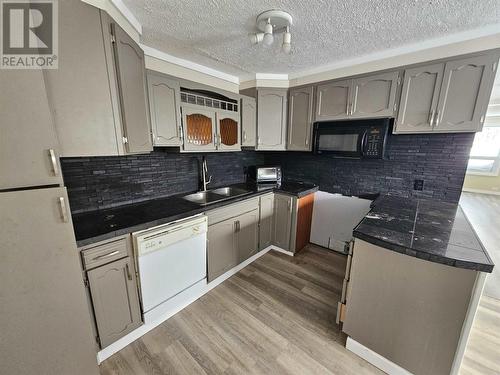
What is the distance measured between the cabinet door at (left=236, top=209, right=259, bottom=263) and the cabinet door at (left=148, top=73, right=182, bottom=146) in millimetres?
1085

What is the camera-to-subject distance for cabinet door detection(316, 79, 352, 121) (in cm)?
217

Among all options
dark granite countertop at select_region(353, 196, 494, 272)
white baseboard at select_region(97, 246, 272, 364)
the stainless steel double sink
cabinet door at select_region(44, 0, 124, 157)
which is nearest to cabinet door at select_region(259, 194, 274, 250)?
the stainless steel double sink

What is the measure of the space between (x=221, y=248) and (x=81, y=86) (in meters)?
1.67

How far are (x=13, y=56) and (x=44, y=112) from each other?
0.79ft

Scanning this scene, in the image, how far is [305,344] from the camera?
1.50m

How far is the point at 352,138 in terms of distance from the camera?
217 cm

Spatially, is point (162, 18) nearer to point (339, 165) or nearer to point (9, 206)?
point (9, 206)

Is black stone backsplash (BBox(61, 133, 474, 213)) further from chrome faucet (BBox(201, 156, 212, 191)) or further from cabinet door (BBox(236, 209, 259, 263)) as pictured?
cabinet door (BBox(236, 209, 259, 263))

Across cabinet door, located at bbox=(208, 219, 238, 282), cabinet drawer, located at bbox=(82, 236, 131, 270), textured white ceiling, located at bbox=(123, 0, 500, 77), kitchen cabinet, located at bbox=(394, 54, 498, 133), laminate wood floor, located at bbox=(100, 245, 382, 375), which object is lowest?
laminate wood floor, located at bbox=(100, 245, 382, 375)

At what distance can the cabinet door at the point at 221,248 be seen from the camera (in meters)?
1.95

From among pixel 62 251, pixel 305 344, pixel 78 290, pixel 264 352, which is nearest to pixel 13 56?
pixel 62 251

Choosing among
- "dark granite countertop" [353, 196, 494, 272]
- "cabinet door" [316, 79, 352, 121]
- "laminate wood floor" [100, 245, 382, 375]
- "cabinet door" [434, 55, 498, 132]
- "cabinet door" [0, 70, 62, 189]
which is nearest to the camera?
"cabinet door" [0, 70, 62, 189]

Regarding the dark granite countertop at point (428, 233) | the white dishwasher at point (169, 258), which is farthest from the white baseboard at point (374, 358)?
the white dishwasher at point (169, 258)

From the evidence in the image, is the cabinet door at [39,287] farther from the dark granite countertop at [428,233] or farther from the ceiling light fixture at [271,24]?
the dark granite countertop at [428,233]
